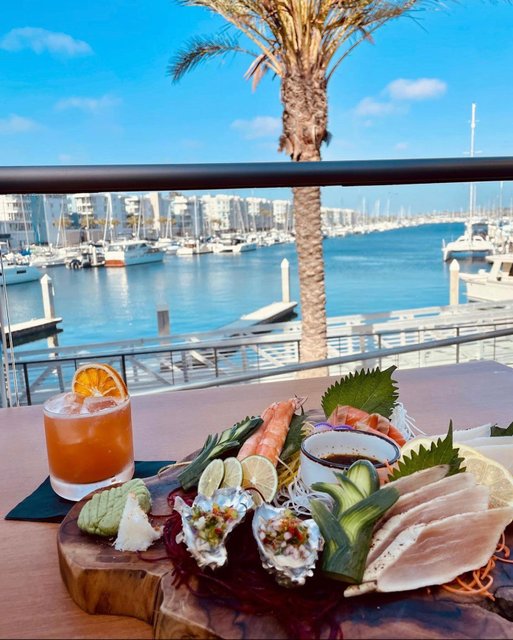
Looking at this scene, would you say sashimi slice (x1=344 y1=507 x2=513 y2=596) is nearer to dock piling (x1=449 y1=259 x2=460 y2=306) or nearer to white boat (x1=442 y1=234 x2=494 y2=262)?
dock piling (x1=449 y1=259 x2=460 y2=306)

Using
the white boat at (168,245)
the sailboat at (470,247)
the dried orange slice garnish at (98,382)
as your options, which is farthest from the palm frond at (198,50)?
the white boat at (168,245)

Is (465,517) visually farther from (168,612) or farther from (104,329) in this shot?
(104,329)

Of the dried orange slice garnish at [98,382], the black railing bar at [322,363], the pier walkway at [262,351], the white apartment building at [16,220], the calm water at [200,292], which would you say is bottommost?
the calm water at [200,292]

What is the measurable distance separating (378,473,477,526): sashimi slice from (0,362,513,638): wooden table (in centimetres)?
12

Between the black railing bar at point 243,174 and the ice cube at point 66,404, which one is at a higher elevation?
the black railing bar at point 243,174

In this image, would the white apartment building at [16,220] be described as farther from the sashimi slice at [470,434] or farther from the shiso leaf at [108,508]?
the sashimi slice at [470,434]

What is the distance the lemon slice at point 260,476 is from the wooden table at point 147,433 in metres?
0.18

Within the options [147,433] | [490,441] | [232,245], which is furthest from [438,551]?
[232,245]

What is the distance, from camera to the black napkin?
2.12ft

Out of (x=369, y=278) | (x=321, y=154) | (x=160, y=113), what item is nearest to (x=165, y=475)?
(x=321, y=154)

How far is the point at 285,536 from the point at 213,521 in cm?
7

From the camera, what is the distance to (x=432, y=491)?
1.69 feet

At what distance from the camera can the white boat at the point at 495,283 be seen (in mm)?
15688

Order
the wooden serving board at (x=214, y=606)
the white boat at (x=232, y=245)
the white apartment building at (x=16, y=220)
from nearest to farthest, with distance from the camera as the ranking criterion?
1. the wooden serving board at (x=214, y=606)
2. the white apartment building at (x=16, y=220)
3. the white boat at (x=232, y=245)
